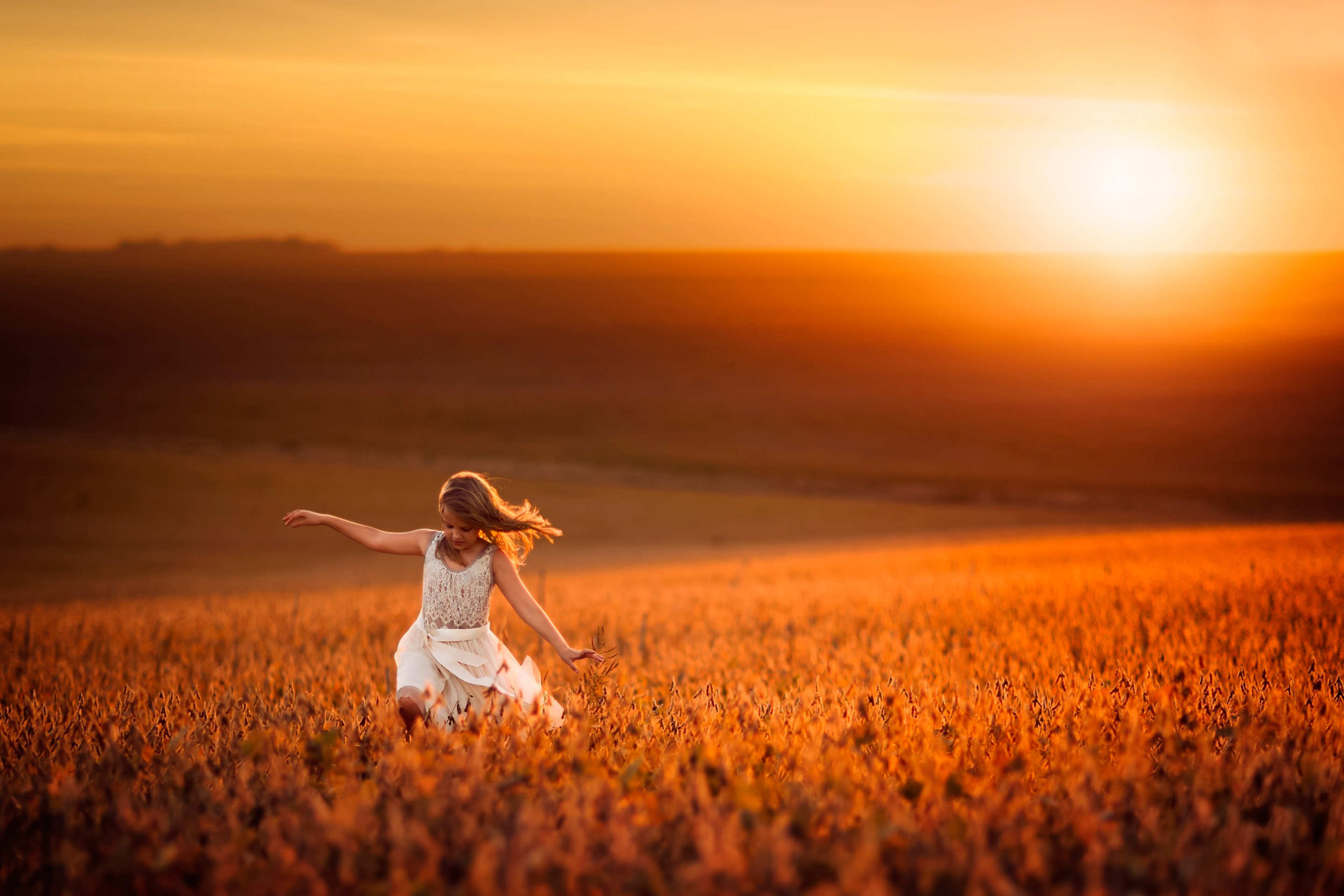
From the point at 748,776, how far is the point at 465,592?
251 cm

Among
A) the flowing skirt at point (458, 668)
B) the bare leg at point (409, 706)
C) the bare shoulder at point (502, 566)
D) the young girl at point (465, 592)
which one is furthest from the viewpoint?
the bare shoulder at point (502, 566)

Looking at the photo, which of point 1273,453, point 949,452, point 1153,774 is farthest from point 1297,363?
point 1153,774

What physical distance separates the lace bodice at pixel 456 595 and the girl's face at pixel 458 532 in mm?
117

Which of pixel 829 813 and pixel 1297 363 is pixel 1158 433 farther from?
pixel 829 813

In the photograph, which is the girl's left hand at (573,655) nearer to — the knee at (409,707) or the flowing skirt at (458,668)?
the flowing skirt at (458,668)

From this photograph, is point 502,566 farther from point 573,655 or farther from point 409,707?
point 409,707

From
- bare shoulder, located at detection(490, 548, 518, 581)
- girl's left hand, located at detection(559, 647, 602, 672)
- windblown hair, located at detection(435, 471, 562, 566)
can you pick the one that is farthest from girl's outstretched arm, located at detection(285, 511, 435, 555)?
girl's left hand, located at detection(559, 647, 602, 672)

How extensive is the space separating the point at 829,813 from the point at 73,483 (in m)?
47.3

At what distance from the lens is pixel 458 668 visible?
224 inches

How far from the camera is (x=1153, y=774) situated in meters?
4.07

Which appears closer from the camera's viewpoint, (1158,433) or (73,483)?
(73,483)

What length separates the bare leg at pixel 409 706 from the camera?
5.21 metres

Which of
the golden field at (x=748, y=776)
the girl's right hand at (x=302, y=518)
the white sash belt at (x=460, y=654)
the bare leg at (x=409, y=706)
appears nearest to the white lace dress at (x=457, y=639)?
the white sash belt at (x=460, y=654)

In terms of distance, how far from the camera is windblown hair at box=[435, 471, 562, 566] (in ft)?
18.4
